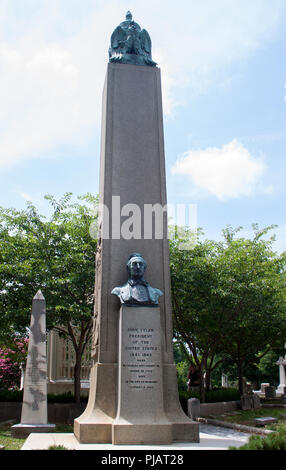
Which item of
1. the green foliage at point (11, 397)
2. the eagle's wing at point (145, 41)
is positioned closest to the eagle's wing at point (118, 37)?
the eagle's wing at point (145, 41)

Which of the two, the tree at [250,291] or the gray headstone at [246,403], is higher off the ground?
the tree at [250,291]

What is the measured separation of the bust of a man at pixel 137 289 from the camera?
10211 millimetres

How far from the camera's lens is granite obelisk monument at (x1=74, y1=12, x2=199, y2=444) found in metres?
9.56

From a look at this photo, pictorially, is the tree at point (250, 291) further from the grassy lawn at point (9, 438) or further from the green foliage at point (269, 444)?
the green foliage at point (269, 444)

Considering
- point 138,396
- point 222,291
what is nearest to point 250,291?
point 222,291

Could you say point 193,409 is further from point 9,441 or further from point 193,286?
point 9,441

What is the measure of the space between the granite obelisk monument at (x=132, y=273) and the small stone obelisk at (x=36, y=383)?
166 inches

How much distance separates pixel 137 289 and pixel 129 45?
25.0ft

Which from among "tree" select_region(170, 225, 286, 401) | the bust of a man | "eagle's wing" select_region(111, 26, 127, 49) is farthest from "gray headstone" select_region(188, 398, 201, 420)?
"eagle's wing" select_region(111, 26, 127, 49)

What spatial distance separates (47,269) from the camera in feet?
60.0

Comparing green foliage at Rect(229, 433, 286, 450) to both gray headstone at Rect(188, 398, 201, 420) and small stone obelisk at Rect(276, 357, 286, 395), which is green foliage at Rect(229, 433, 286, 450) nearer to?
gray headstone at Rect(188, 398, 201, 420)

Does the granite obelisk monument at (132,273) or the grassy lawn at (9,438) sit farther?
the grassy lawn at (9,438)
